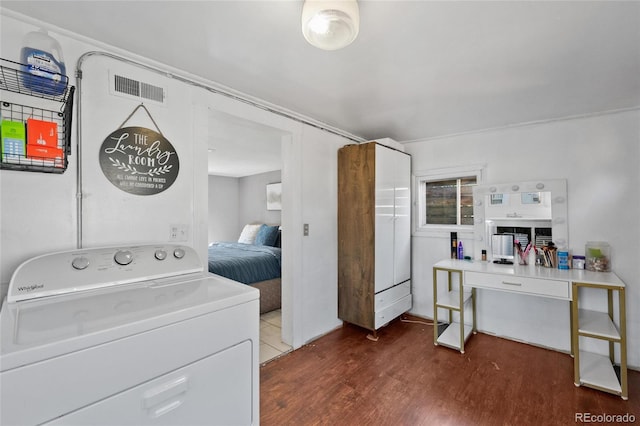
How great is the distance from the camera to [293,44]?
1544 mm

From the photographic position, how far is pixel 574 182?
2.56 metres

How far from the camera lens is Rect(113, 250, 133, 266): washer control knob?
1326 millimetres

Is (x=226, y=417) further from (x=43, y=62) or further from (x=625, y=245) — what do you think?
(x=625, y=245)

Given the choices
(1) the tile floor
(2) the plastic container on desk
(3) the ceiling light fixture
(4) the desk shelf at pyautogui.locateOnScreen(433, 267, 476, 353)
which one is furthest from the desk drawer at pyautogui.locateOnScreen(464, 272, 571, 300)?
(3) the ceiling light fixture

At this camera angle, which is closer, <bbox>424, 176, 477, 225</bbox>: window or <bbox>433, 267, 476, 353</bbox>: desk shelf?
<bbox>433, 267, 476, 353</bbox>: desk shelf

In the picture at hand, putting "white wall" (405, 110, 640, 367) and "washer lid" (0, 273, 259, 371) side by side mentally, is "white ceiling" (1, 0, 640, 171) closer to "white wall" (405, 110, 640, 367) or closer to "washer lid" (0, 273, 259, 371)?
"white wall" (405, 110, 640, 367)

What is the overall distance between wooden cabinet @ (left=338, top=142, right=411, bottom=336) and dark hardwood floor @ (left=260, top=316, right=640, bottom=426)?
0.37m

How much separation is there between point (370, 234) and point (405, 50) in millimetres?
1649

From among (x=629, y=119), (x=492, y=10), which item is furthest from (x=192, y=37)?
(x=629, y=119)

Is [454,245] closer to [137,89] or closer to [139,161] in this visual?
[139,161]

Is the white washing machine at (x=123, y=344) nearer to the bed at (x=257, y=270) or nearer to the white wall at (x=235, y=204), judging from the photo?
the bed at (x=257, y=270)

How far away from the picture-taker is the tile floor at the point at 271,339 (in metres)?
2.48

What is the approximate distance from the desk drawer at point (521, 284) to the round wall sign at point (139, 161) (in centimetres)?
261

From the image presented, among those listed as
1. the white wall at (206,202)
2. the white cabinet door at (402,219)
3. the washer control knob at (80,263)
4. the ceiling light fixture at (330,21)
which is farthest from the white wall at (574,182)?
the washer control knob at (80,263)
